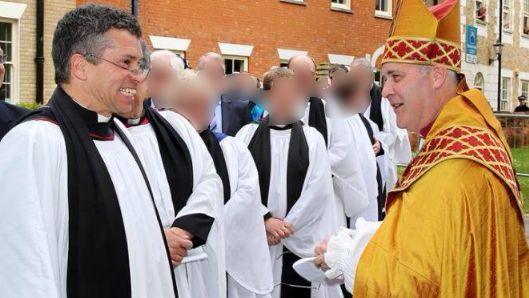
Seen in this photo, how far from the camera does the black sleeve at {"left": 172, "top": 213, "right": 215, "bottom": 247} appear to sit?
3402 mm

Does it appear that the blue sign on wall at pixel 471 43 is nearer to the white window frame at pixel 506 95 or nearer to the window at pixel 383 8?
the white window frame at pixel 506 95

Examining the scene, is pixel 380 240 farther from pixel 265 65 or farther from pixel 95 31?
pixel 265 65

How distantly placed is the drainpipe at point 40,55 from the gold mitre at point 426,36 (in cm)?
1174

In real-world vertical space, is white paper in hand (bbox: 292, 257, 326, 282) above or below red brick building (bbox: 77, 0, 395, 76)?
below

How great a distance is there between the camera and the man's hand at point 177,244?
3291mm

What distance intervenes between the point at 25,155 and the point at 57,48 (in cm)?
58

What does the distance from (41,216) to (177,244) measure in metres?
1.03

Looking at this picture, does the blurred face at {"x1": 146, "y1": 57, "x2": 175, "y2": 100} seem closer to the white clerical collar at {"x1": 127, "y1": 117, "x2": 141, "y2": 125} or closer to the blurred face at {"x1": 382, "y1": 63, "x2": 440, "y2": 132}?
the white clerical collar at {"x1": 127, "y1": 117, "x2": 141, "y2": 125}

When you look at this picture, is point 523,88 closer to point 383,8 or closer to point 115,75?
point 383,8

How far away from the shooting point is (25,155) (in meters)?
2.40

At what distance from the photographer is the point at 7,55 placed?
13328 millimetres

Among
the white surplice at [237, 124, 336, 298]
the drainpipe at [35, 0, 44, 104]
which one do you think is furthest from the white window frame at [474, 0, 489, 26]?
the white surplice at [237, 124, 336, 298]

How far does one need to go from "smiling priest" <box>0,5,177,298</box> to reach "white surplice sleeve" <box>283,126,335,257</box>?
228 cm

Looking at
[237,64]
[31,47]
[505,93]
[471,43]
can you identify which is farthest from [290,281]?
[505,93]
